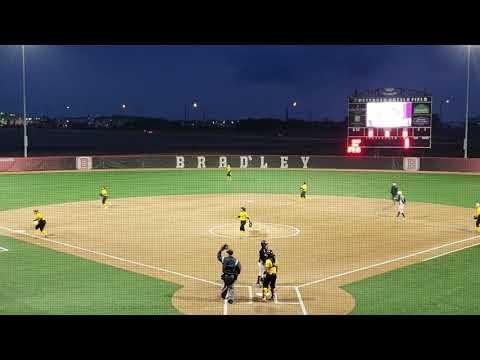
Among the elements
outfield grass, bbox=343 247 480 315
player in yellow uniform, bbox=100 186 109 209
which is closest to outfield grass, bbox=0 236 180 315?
outfield grass, bbox=343 247 480 315

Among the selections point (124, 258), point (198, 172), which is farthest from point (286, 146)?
point (124, 258)

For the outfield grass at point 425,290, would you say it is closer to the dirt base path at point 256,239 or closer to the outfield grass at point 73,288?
the dirt base path at point 256,239

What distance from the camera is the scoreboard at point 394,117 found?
43.8 metres

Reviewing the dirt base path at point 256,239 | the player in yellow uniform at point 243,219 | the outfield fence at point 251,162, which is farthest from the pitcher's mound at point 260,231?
the outfield fence at point 251,162

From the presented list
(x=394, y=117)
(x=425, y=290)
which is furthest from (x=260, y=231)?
(x=394, y=117)

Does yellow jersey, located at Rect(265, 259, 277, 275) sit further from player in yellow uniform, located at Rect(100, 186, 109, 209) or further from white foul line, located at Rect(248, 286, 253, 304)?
player in yellow uniform, located at Rect(100, 186, 109, 209)

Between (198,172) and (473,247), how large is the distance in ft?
118

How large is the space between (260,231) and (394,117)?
25446 millimetres

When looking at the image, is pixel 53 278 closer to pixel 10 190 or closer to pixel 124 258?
pixel 124 258

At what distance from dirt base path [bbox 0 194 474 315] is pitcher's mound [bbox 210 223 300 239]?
4cm

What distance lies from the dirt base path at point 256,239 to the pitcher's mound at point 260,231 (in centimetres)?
4

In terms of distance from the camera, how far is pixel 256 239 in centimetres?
2116

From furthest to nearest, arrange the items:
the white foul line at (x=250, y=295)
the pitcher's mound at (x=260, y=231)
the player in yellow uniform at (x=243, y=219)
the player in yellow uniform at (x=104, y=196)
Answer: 1. the player in yellow uniform at (x=104, y=196)
2. the pitcher's mound at (x=260, y=231)
3. the player in yellow uniform at (x=243, y=219)
4. the white foul line at (x=250, y=295)

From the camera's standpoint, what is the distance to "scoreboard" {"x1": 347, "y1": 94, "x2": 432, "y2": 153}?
43.8 m
